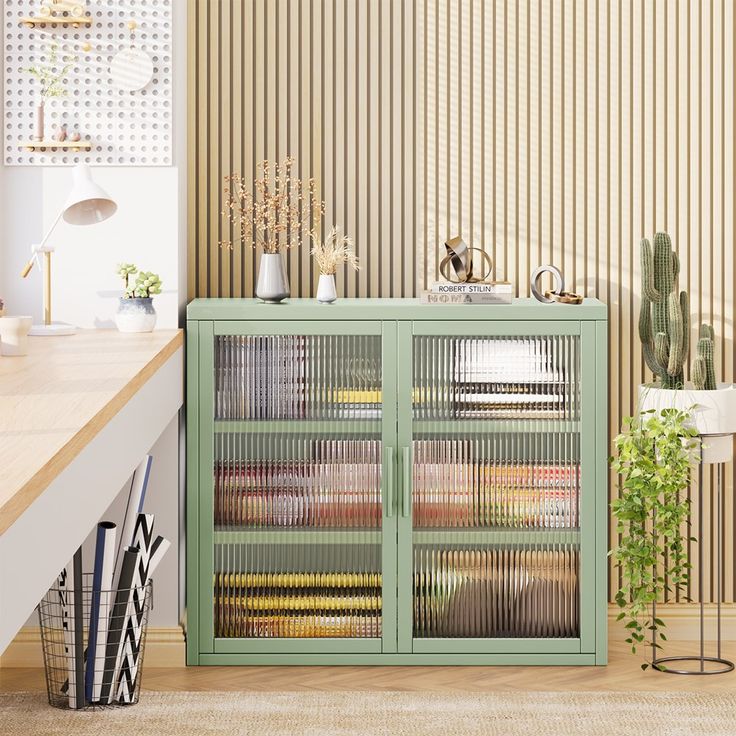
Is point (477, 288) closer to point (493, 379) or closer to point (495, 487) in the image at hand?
point (493, 379)

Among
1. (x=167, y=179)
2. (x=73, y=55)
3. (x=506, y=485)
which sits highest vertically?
(x=73, y=55)

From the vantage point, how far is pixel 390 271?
4.31 m

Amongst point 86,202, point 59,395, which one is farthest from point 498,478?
point 59,395

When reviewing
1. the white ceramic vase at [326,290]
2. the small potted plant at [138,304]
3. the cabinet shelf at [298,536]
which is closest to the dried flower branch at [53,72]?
the small potted plant at [138,304]

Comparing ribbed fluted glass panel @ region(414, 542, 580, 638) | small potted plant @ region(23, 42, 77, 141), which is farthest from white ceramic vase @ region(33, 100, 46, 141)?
ribbed fluted glass panel @ region(414, 542, 580, 638)

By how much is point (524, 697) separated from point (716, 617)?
3.67ft

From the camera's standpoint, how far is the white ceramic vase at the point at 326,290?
3.91 meters

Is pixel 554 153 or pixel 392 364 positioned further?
pixel 554 153

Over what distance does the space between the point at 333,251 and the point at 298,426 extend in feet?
2.36

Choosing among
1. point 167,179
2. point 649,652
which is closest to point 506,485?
point 649,652

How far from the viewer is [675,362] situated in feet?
12.6

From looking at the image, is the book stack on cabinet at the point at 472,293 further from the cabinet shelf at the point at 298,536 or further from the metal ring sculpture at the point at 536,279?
the cabinet shelf at the point at 298,536

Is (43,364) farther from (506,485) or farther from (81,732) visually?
(506,485)

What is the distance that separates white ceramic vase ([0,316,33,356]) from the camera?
10.6 feet
